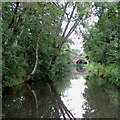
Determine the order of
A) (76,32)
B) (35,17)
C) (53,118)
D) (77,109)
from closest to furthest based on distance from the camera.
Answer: (53,118), (77,109), (35,17), (76,32)

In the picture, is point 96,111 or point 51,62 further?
point 51,62

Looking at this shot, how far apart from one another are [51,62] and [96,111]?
11.7 m

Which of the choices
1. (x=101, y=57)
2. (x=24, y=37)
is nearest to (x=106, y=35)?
(x=101, y=57)

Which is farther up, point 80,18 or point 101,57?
point 80,18

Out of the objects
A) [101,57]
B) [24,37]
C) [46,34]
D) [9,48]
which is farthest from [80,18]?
[9,48]

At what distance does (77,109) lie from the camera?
6086 mm

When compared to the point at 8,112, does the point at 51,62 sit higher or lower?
higher

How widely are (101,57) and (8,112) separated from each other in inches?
505

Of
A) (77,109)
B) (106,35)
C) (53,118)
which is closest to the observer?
(53,118)

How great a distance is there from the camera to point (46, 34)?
45.6 ft

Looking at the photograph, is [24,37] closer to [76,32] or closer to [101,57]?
[76,32]

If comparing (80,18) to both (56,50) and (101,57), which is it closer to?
(56,50)

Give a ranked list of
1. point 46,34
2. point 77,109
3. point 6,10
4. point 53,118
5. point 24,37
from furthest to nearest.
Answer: point 46,34 → point 24,37 → point 6,10 → point 77,109 → point 53,118

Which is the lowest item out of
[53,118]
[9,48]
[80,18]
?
[53,118]
